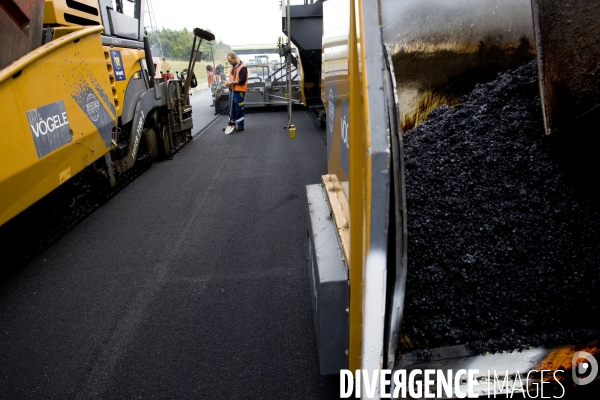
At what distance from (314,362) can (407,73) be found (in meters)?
1.60

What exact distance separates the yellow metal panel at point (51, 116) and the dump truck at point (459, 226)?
1.97m

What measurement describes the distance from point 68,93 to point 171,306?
1911mm

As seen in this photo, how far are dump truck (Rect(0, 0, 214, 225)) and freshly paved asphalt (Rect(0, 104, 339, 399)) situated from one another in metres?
0.60

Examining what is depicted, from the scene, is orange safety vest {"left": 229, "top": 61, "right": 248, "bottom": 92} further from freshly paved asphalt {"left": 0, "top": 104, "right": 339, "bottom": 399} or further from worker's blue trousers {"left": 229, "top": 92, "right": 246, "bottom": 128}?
freshly paved asphalt {"left": 0, "top": 104, "right": 339, "bottom": 399}

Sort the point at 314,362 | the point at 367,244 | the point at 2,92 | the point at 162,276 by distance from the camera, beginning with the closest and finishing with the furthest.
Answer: the point at 367,244, the point at 314,362, the point at 2,92, the point at 162,276

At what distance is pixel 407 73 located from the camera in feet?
7.12

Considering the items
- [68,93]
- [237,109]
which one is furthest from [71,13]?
[237,109]

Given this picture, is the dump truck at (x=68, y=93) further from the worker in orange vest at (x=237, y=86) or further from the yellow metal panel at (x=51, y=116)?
the worker in orange vest at (x=237, y=86)

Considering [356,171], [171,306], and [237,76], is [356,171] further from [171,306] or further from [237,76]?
[237,76]

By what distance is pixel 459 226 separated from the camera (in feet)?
5.34

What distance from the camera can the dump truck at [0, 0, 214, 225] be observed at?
2.58 metres

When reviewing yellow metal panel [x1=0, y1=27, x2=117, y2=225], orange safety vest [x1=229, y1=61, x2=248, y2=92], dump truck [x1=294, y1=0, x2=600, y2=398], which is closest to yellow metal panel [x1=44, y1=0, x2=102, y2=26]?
yellow metal panel [x1=0, y1=27, x2=117, y2=225]

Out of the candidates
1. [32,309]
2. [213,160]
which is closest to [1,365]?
[32,309]

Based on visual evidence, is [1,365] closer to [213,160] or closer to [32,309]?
[32,309]
